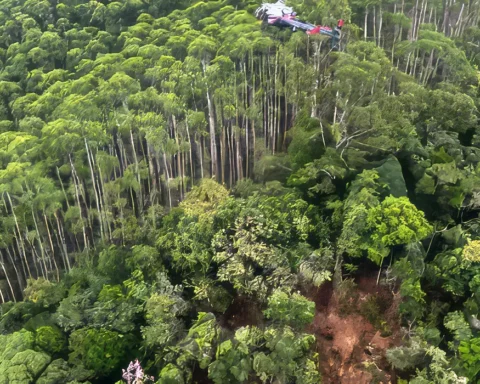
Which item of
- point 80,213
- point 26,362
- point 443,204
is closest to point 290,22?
point 443,204


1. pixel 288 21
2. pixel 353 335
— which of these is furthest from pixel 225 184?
pixel 353 335

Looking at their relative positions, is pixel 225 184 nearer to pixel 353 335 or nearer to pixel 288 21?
pixel 288 21

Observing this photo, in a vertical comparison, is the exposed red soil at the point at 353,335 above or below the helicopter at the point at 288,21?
below

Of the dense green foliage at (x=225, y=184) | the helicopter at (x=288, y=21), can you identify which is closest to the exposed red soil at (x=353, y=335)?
the dense green foliage at (x=225, y=184)

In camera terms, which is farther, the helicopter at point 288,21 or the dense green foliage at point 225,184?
the helicopter at point 288,21

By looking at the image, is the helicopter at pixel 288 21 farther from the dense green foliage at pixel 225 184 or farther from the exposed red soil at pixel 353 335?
the exposed red soil at pixel 353 335

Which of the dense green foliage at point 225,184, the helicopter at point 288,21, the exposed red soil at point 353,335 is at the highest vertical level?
the helicopter at point 288,21
